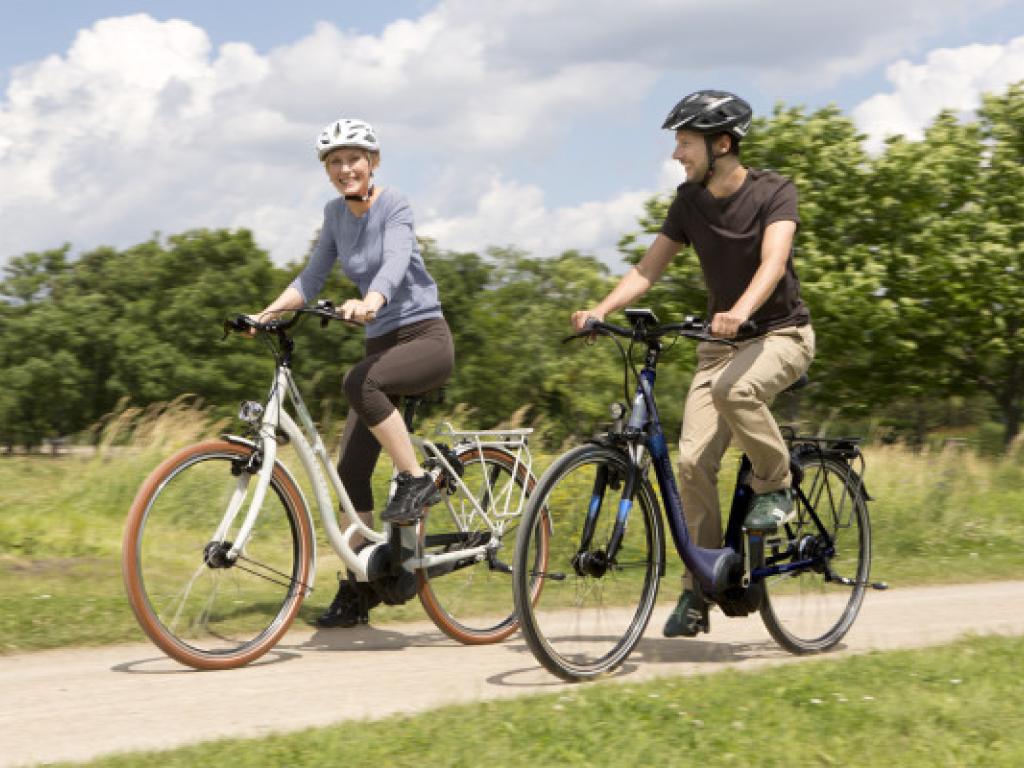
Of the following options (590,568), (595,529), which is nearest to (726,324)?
(595,529)

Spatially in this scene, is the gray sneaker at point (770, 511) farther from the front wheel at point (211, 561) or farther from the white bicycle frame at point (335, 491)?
the front wheel at point (211, 561)

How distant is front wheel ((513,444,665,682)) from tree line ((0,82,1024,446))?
300 inches

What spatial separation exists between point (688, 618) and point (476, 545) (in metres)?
1.17

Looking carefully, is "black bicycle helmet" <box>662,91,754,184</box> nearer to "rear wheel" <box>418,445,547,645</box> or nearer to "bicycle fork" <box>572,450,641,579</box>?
"bicycle fork" <box>572,450,641,579</box>

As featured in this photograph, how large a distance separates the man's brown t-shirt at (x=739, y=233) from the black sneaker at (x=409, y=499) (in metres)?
1.49

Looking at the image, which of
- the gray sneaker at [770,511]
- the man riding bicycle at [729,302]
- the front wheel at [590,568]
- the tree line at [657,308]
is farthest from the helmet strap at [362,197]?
the tree line at [657,308]

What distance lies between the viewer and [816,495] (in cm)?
627

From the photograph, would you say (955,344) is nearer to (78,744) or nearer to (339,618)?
(339,618)

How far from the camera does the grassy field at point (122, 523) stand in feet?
21.1

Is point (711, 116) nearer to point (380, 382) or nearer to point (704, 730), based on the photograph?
point (380, 382)

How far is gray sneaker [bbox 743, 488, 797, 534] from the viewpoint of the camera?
582cm

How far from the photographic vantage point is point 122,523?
419 inches

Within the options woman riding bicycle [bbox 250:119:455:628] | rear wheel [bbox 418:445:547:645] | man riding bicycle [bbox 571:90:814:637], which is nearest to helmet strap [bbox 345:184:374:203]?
woman riding bicycle [bbox 250:119:455:628]

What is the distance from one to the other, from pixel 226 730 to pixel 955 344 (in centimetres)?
2402
